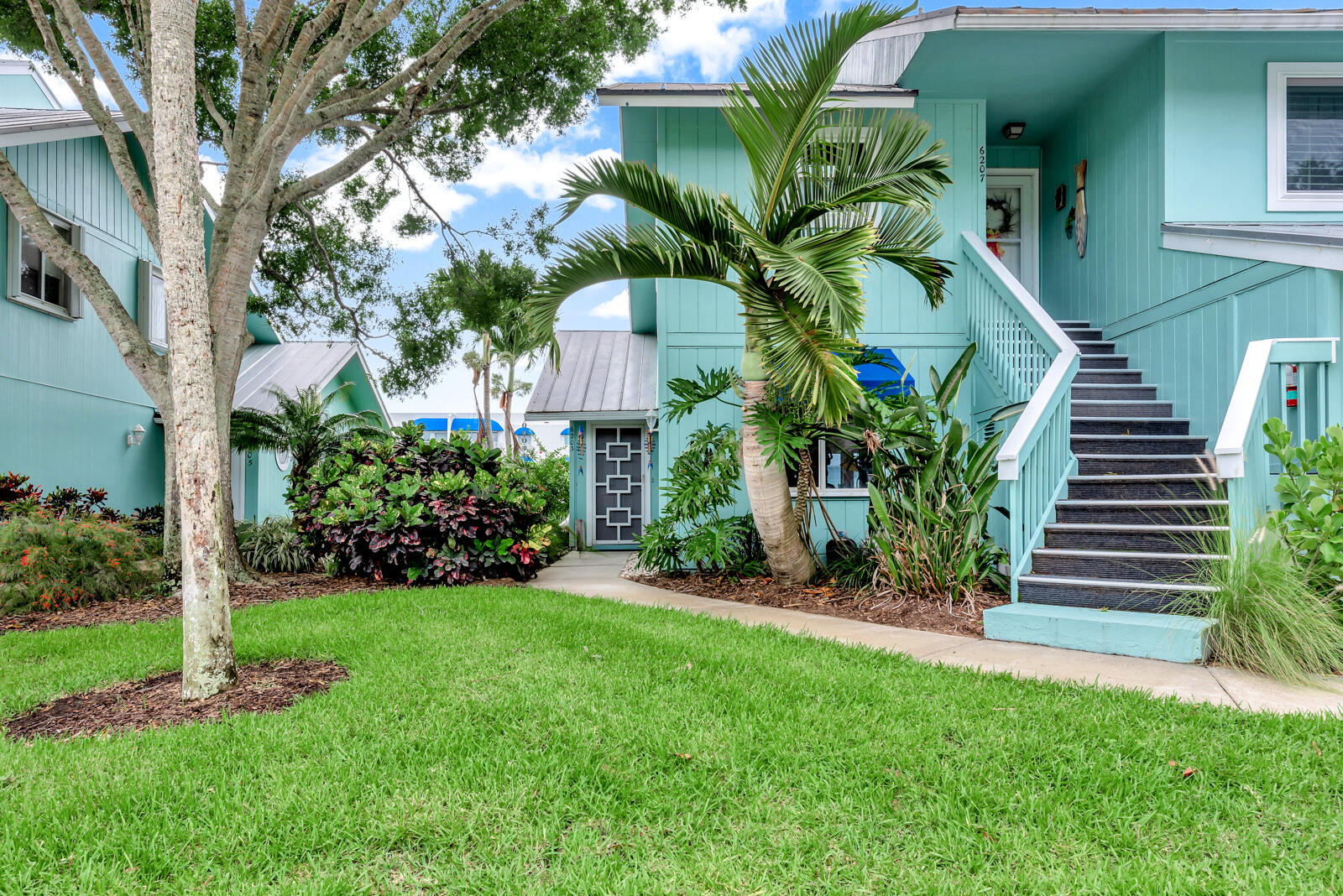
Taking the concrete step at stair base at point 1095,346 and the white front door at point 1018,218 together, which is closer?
the concrete step at stair base at point 1095,346

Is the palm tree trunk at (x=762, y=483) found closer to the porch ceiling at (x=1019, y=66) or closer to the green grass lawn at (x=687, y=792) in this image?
the green grass lawn at (x=687, y=792)

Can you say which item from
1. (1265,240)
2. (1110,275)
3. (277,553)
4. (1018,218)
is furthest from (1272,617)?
(277,553)

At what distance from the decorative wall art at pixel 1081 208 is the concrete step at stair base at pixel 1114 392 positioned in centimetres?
224

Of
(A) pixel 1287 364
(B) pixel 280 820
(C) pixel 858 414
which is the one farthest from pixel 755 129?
(B) pixel 280 820

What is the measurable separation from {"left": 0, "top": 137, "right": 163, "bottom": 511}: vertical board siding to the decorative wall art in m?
12.4

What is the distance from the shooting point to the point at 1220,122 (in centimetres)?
736

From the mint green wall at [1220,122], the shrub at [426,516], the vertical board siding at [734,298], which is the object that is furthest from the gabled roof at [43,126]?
the mint green wall at [1220,122]

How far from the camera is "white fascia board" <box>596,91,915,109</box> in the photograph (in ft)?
25.6

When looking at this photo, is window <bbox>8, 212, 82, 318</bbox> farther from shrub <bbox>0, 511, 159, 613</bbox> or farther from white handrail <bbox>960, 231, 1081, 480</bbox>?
Answer: white handrail <bbox>960, 231, 1081, 480</bbox>

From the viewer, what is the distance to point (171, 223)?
3553 millimetres

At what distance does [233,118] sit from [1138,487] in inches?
443

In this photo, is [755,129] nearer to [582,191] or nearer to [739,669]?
[582,191]

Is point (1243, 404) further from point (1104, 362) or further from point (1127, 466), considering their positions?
point (1104, 362)

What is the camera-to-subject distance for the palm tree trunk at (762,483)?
6.31m
